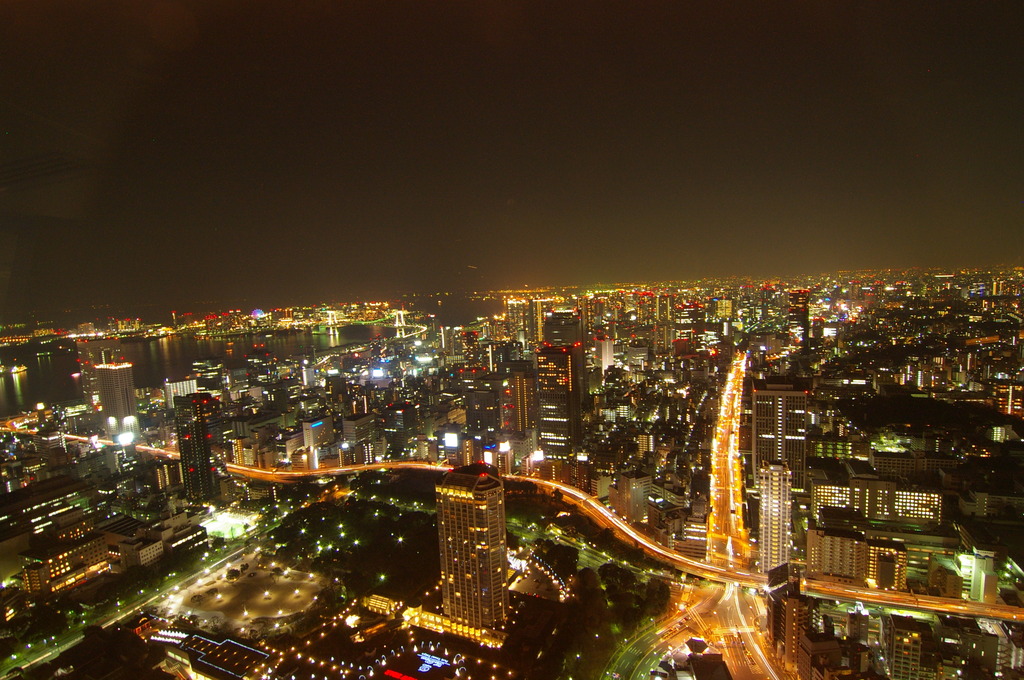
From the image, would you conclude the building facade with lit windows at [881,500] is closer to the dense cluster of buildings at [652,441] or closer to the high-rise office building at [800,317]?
the dense cluster of buildings at [652,441]

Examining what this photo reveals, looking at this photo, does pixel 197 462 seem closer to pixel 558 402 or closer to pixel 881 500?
pixel 558 402

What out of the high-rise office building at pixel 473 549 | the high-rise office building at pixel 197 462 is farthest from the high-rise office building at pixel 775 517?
the high-rise office building at pixel 197 462

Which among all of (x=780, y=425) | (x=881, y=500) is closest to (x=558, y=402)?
(x=780, y=425)

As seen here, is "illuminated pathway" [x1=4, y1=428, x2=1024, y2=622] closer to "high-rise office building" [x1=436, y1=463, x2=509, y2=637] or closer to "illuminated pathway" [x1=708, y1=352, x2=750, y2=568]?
"illuminated pathway" [x1=708, y1=352, x2=750, y2=568]

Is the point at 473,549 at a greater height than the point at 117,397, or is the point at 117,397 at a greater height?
the point at 117,397

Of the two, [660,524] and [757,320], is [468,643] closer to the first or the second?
[660,524]
